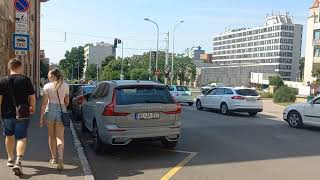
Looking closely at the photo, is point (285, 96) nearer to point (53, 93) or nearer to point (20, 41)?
point (20, 41)

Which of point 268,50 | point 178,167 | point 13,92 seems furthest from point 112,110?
point 268,50

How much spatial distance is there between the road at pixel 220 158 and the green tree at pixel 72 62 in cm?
15374

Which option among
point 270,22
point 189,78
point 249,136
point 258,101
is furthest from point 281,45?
point 249,136

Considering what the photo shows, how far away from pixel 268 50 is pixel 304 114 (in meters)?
158

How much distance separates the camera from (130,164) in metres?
9.51

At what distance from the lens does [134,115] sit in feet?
32.5

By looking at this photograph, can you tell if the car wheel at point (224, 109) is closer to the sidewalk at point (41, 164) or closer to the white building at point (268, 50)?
the sidewalk at point (41, 164)

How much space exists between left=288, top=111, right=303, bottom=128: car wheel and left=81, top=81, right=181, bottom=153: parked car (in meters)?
7.98

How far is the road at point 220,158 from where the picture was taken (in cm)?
A: 858

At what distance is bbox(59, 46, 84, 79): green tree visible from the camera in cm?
16575

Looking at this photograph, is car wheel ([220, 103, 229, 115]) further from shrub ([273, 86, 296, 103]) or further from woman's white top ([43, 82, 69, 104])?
shrub ([273, 86, 296, 103])

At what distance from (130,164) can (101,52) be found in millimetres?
169289

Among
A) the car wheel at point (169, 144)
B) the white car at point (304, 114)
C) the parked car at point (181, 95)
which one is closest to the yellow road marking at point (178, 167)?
the car wheel at point (169, 144)

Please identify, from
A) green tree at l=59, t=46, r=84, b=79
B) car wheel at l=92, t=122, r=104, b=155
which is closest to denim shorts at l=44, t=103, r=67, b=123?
car wheel at l=92, t=122, r=104, b=155
